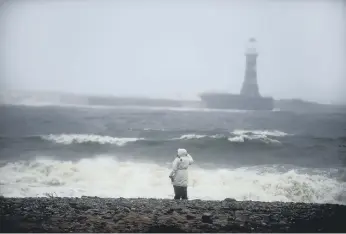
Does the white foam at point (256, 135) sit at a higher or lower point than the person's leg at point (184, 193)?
higher

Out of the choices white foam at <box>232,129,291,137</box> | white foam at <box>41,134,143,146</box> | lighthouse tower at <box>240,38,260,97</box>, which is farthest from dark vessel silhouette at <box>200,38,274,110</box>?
white foam at <box>41,134,143,146</box>

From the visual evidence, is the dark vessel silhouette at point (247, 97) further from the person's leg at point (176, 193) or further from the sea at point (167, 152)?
the person's leg at point (176, 193)

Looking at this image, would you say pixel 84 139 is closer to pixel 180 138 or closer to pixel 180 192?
pixel 180 138

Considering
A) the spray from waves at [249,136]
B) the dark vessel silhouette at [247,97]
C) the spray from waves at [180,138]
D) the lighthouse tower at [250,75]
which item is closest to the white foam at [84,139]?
the spray from waves at [180,138]

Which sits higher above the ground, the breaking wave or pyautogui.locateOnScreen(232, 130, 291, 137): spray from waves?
pyautogui.locateOnScreen(232, 130, 291, 137): spray from waves

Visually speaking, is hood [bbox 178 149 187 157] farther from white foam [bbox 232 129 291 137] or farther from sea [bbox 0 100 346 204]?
white foam [bbox 232 129 291 137]

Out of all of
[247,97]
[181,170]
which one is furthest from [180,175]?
[247,97]
